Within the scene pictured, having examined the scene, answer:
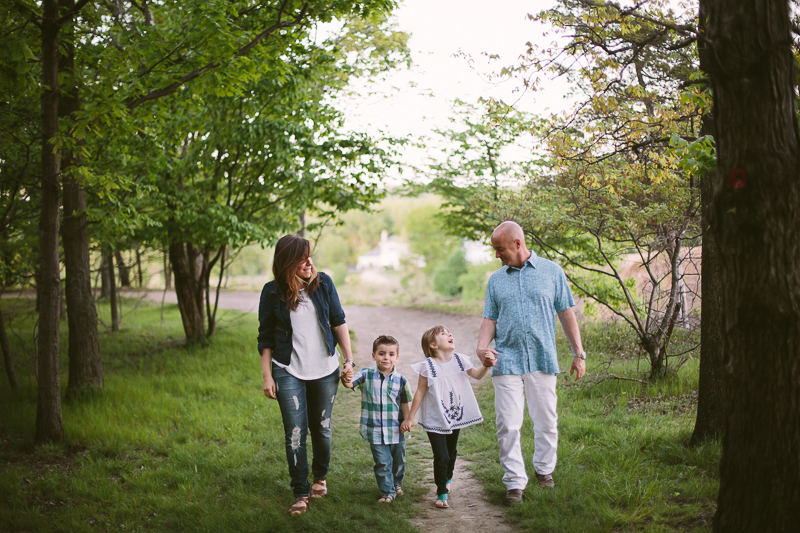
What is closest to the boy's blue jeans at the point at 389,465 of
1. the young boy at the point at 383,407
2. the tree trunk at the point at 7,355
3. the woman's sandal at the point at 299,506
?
the young boy at the point at 383,407

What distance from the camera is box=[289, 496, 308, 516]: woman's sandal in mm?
4262

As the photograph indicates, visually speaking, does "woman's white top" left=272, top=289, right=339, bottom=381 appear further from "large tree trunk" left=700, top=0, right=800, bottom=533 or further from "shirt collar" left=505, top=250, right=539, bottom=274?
"large tree trunk" left=700, top=0, right=800, bottom=533

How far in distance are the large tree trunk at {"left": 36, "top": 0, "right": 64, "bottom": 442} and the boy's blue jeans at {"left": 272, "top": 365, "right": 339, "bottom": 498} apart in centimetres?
327

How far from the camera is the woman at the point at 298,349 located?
14.2ft

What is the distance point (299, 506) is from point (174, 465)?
6.62 feet

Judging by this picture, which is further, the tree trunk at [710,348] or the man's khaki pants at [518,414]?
the tree trunk at [710,348]

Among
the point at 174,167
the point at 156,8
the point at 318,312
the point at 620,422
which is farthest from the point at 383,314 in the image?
the point at 318,312

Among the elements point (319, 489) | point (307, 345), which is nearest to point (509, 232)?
point (307, 345)

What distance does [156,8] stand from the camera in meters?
9.16

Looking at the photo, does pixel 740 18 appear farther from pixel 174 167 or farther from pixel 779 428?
pixel 174 167

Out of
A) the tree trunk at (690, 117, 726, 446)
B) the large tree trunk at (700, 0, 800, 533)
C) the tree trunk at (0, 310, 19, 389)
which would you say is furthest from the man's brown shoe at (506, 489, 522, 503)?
the tree trunk at (0, 310, 19, 389)

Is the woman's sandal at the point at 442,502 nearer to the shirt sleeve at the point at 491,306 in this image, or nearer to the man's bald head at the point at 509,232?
the shirt sleeve at the point at 491,306

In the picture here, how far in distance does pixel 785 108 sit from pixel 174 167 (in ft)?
30.7

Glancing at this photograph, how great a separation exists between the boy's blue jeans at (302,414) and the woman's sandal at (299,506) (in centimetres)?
4
